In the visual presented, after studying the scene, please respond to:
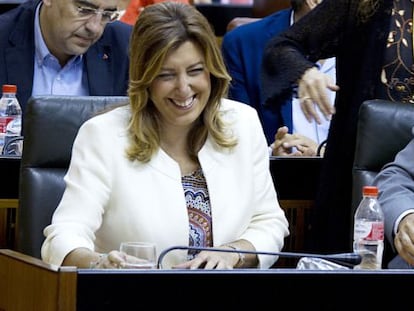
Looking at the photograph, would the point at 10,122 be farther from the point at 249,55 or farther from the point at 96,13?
the point at 249,55

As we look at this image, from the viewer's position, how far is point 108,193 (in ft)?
10.1

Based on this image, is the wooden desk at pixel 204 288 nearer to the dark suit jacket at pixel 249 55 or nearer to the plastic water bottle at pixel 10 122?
the plastic water bottle at pixel 10 122

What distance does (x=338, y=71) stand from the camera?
142 inches

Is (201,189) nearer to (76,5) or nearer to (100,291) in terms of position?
(100,291)

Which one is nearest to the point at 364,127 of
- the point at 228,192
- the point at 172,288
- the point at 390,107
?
the point at 390,107

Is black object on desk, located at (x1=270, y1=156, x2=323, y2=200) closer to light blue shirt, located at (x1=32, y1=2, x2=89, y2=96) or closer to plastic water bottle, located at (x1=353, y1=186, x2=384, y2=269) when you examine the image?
plastic water bottle, located at (x1=353, y1=186, x2=384, y2=269)

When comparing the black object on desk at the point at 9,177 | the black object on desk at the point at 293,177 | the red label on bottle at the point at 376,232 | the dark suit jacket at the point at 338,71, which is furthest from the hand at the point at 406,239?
the black object on desk at the point at 9,177

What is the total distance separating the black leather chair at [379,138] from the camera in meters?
3.43

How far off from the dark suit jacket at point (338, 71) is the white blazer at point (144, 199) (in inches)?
10.4

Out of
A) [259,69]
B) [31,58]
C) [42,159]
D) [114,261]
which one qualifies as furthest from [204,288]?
[259,69]

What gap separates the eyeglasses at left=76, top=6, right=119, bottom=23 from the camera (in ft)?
14.9

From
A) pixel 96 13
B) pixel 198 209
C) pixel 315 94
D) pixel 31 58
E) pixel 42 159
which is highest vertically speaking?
pixel 96 13

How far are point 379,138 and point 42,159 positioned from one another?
0.95 meters

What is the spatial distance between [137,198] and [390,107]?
821 millimetres
